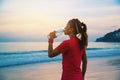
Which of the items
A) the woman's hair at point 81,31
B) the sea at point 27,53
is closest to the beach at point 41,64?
the sea at point 27,53

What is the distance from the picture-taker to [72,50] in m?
2.29

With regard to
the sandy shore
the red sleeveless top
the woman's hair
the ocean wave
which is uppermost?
the woman's hair

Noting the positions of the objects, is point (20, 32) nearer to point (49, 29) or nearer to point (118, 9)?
point (49, 29)

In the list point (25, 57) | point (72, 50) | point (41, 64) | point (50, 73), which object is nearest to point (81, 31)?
point (72, 50)

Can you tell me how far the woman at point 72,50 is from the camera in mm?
2258

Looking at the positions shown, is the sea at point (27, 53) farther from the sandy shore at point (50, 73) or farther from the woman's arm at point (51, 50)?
the woman's arm at point (51, 50)

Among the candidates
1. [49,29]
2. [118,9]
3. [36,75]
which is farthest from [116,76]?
[118,9]

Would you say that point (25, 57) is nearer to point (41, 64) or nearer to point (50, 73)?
point (41, 64)

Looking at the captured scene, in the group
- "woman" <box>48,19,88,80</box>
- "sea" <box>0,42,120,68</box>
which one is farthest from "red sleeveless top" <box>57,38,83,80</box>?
"sea" <box>0,42,120,68</box>

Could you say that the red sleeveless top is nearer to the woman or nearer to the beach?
the woman

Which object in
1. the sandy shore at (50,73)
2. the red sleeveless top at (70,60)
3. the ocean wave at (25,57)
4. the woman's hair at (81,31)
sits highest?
the woman's hair at (81,31)

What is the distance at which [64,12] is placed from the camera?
21.9 feet

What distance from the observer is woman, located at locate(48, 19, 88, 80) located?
2258 millimetres

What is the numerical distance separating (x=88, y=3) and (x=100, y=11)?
545 millimetres
